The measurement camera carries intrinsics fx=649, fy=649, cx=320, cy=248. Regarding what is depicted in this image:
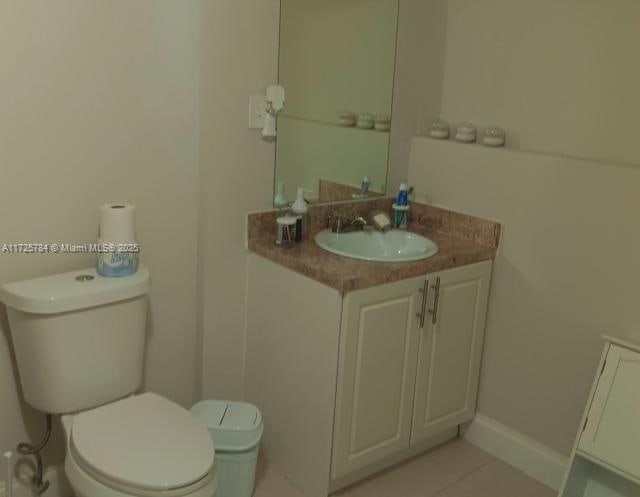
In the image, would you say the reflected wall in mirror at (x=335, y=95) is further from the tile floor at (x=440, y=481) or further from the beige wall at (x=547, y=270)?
the tile floor at (x=440, y=481)

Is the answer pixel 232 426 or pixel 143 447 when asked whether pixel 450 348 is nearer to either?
pixel 232 426

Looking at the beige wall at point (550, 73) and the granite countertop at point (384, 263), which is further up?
the beige wall at point (550, 73)

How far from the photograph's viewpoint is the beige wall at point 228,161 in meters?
2.10

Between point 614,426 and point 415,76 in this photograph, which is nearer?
point 614,426

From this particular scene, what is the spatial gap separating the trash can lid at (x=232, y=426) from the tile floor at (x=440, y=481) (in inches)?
10.7

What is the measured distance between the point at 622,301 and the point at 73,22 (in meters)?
1.88

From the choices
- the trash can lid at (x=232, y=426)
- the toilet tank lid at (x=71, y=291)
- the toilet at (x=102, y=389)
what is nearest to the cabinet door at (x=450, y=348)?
the trash can lid at (x=232, y=426)

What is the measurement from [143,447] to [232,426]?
1.45 ft

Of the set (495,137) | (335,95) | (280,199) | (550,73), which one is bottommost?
(280,199)

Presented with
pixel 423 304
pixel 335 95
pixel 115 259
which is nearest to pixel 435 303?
pixel 423 304

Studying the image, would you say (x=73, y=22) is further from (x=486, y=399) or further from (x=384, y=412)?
(x=486, y=399)

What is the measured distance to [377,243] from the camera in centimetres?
253

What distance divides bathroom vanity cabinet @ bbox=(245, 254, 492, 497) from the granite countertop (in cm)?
3

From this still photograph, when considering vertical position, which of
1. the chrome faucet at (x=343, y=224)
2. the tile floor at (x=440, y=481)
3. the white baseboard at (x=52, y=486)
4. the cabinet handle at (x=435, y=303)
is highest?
the chrome faucet at (x=343, y=224)
